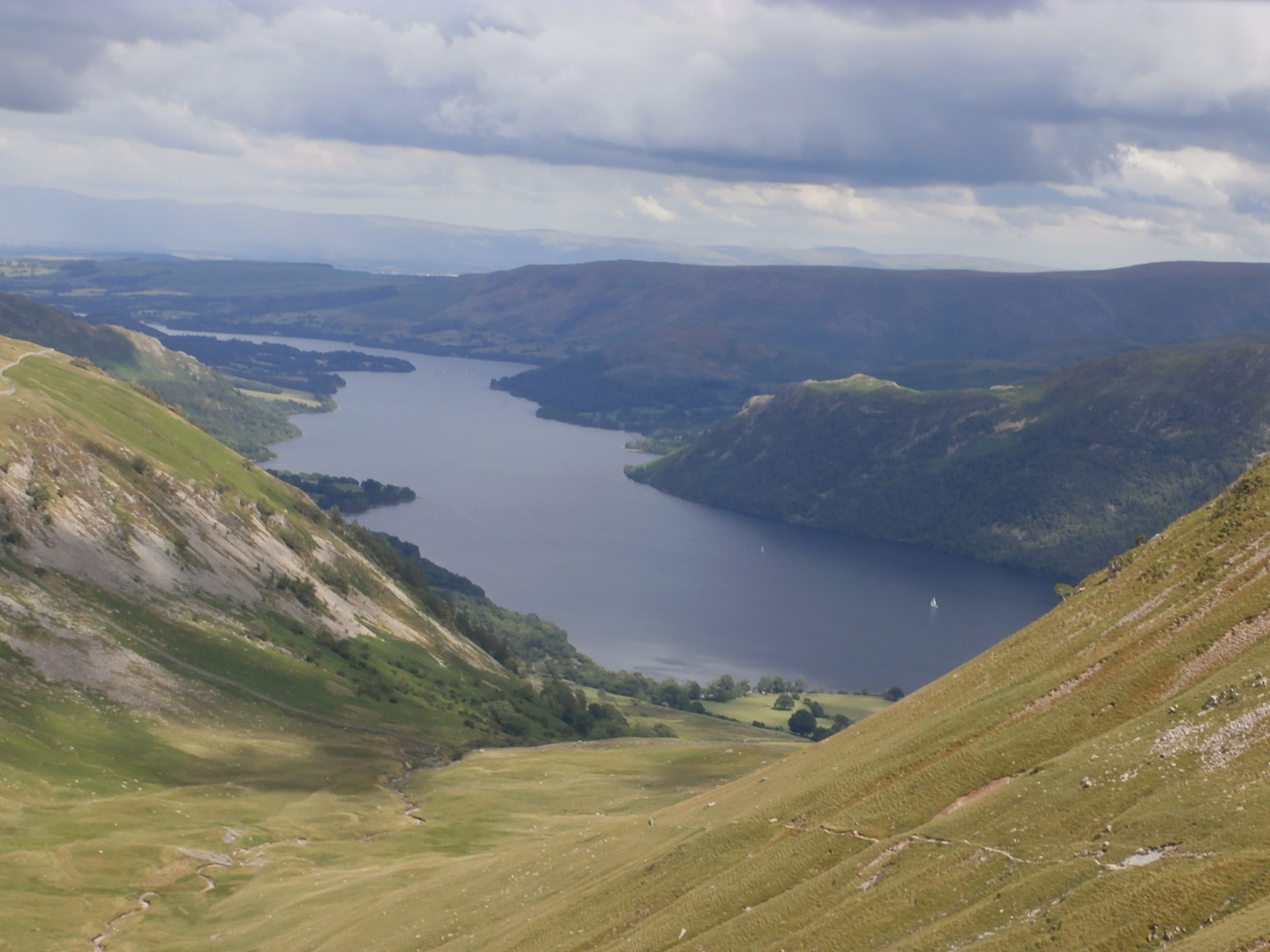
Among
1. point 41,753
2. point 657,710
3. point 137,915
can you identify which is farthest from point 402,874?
point 657,710

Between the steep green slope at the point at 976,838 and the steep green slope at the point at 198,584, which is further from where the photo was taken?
the steep green slope at the point at 198,584

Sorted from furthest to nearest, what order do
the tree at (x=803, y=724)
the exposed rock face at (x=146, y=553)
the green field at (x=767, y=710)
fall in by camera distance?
the green field at (x=767, y=710) → the tree at (x=803, y=724) → the exposed rock face at (x=146, y=553)

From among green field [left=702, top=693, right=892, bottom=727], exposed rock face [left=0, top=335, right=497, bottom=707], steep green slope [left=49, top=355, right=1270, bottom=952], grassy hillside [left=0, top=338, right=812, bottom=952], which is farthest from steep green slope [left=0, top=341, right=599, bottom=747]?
steep green slope [left=49, top=355, right=1270, bottom=952]

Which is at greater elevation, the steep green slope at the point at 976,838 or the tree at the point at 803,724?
the steep green slope at the point at 976,838

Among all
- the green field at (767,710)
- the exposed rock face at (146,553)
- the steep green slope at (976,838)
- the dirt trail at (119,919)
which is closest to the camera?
the steep green slope at (976,838)

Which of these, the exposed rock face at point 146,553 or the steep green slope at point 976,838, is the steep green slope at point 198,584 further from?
the steep green slope at point 976,838

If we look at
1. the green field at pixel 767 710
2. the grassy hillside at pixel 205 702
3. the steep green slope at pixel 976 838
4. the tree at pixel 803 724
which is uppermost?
the steep green slope at pixel 976 838

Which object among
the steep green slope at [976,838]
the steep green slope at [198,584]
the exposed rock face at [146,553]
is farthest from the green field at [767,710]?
the steep green slope at [976,838]

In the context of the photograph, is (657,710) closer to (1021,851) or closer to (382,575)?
(382,575)
